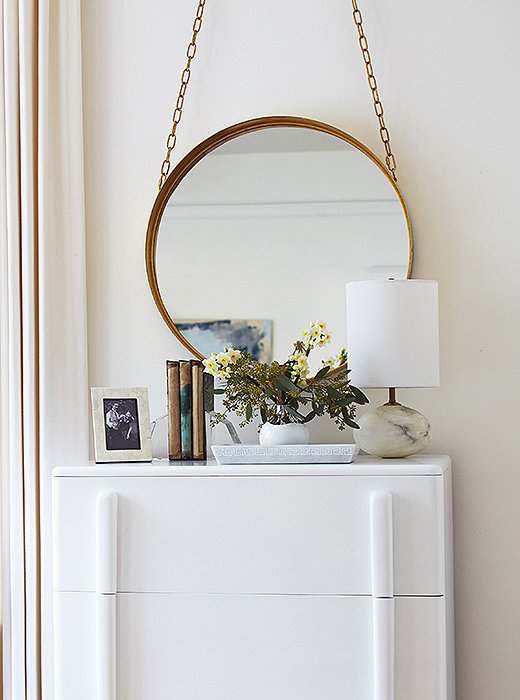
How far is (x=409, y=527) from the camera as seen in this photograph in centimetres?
185

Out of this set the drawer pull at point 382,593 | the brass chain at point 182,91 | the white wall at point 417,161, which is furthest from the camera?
the brass chain at point 182,91

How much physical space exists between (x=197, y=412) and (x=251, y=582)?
42 centimetres

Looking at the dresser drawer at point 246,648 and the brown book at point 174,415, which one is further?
the brown book at point 174,415

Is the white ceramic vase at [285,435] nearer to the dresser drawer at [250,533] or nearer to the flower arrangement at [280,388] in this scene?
the flower arrangement at [280,388]

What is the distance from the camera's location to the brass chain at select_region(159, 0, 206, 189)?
239 cm

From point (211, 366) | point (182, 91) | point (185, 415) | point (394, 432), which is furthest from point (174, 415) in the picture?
point (182, 91)

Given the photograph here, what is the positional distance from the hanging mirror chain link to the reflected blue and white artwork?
14.2 inches

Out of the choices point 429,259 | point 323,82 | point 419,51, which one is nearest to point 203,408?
point 429,259

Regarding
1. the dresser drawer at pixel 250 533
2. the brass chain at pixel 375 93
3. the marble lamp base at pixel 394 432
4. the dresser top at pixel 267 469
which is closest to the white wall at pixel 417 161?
the brass chain at pixel 375 93

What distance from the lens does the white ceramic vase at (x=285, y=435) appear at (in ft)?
6.68

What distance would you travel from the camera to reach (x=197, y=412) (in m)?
2.15

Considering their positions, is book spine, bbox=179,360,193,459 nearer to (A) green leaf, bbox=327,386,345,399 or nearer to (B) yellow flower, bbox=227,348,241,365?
(B) yellow flower, bbox=227,348,241,365

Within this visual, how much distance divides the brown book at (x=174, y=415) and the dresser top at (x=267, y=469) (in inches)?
5.0

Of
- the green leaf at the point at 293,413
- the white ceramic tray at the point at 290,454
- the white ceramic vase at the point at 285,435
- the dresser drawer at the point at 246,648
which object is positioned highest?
the green leaf at the point at 293,413
